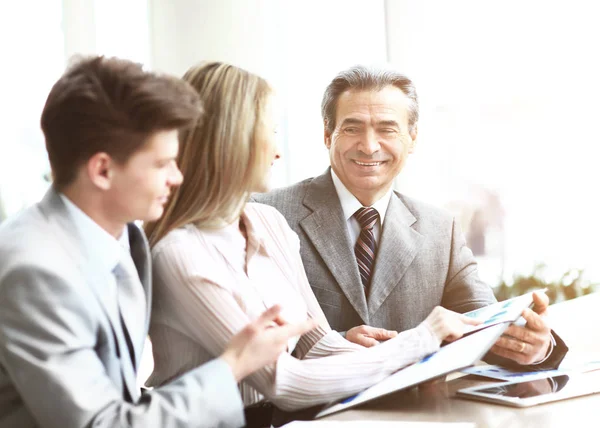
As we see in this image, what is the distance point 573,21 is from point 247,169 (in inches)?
145

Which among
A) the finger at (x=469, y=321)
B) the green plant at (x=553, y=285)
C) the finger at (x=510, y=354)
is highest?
the finger at (x=469, y=321)

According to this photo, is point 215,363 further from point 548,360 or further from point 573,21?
point 573,21

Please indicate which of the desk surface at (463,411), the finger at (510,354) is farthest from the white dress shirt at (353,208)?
the desk surface at (463,411)

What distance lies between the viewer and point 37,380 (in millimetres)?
1136

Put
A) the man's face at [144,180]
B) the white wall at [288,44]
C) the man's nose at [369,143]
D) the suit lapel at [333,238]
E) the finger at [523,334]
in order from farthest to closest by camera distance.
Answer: the white wall at [288,44]
the man's nose at [369,143]
the suit lapel at [333,238]
the finger at [523,334]
the man's face at [144,180]

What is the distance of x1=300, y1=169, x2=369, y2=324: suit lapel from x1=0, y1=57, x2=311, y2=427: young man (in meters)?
0.84

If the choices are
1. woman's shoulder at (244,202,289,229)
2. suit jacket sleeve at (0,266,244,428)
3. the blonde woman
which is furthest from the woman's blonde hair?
suit jacket sleeve at (0,266,244,428)

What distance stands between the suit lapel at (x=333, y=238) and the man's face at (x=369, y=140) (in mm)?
100

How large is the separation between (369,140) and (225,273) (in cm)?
106

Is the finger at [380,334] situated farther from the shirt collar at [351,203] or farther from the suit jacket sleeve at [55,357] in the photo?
the suit jacket sleeve at [55,357]

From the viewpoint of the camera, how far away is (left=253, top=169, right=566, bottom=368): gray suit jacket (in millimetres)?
2205

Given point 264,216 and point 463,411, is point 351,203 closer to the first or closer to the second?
point 264,216

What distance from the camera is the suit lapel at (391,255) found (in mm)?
2242

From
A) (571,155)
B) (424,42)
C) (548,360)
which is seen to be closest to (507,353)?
(548,360)
